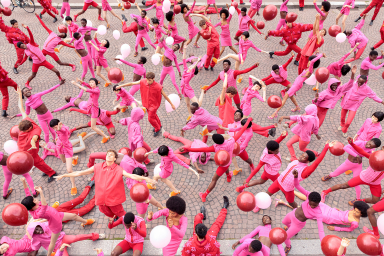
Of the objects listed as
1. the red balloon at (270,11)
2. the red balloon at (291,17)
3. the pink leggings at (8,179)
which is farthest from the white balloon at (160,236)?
the red balloon at (270,11)

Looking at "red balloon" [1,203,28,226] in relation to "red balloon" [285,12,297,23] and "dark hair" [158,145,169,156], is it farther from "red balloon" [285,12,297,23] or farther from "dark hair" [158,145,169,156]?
"red balloon" [285,12,297,23]

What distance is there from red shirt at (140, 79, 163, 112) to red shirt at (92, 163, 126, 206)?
8.68ft

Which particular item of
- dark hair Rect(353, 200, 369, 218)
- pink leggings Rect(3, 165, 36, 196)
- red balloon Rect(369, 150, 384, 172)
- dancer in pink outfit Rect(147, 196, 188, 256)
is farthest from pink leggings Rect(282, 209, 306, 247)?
pink leggings Rect(3, 165, 36, 196)

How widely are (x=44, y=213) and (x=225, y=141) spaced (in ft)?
12.4

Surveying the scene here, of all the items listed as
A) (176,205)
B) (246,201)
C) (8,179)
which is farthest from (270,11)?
(8,179)

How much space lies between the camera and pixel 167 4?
36.5 ft

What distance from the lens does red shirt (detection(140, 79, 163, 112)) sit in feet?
24.1

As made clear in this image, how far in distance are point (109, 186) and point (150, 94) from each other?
3046 mm

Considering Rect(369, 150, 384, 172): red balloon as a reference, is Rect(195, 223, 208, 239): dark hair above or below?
below

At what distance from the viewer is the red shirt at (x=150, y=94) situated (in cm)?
735

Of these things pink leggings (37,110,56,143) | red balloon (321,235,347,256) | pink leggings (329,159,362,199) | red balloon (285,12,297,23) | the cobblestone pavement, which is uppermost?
red balloon (285,12,297,23)

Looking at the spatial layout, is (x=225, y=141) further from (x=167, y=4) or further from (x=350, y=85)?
(x=167, y=4)

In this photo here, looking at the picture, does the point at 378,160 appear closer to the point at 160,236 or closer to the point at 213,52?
the point at 160,236

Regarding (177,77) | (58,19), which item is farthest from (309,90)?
(58,19)
